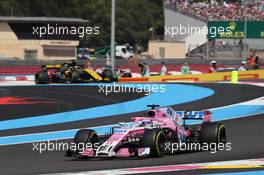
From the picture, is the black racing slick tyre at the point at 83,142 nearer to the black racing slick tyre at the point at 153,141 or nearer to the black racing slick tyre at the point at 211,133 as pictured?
the black racing slick tyre at the point at 153,141

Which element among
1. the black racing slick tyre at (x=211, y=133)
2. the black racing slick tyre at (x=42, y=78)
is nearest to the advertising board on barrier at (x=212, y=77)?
the black racing slick tyre at (x=42, y=78)

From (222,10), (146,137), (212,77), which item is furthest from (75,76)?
(222,10)

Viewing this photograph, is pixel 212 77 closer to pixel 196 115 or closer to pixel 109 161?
pixel 196 115

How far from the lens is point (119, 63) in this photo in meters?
46.9

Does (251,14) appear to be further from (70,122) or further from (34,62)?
(70,122)

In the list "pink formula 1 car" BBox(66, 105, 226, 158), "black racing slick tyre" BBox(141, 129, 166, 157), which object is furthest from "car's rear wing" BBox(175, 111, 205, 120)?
"black racing slick tyre" BBox(141, 129, 166, 157)

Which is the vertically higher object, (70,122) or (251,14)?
(251,14)

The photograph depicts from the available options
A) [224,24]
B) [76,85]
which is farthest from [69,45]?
[76,85]

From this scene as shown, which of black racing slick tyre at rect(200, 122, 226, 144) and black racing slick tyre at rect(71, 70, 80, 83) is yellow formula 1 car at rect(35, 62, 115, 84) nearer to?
black racing slick tyre at rect(71, 70, 80, 83)

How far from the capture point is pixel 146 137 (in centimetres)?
1023

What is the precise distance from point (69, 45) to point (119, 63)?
6475 millimetres

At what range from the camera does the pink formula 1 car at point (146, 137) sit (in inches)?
403

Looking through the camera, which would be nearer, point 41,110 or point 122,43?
point 41,110

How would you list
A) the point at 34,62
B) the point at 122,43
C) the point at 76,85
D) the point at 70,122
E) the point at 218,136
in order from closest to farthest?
the point at 218,136 → the point at 70,122 → the point at 76,85 → the point at 34,62 → the point at 122,43
